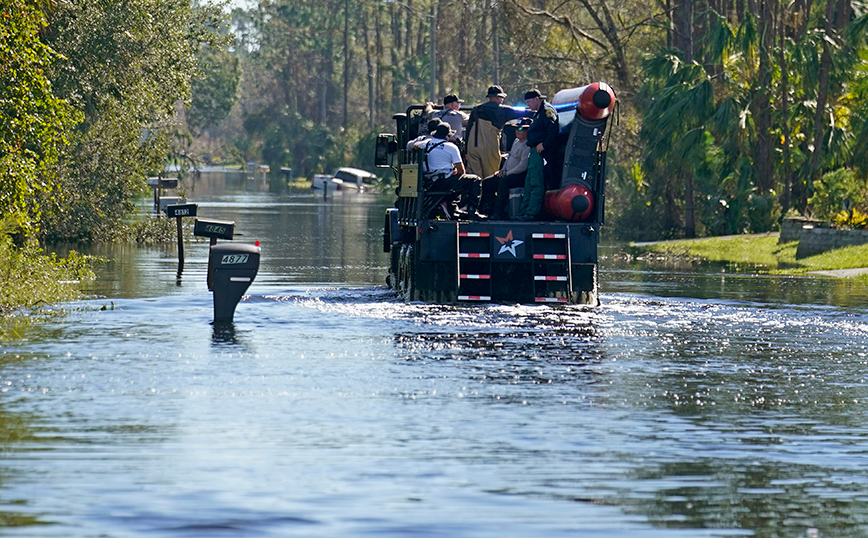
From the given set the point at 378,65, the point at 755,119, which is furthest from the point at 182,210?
the point at 378,65

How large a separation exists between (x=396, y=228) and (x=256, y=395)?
10.9 meters

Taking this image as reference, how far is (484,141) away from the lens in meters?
21.5

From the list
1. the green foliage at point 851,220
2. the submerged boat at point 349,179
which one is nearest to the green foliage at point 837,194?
the green foliage at point 851,220

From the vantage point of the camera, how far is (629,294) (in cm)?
2319

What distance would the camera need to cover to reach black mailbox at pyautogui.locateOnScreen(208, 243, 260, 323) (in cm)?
1756

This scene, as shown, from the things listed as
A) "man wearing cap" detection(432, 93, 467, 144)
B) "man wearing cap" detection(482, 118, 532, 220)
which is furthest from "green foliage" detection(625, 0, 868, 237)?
"man wearing cap" detection(482, 118, 532, 220)

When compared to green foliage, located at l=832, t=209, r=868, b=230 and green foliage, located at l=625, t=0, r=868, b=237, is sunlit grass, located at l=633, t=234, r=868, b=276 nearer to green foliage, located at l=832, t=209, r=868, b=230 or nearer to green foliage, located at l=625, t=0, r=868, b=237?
green foliage, located at l=832, t=209, r=868, b=230

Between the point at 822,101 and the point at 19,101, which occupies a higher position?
the point at 822,101

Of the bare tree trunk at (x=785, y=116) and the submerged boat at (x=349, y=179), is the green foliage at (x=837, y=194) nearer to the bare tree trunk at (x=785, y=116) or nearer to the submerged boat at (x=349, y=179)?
the bare tree trunk at (x=785, y=116)

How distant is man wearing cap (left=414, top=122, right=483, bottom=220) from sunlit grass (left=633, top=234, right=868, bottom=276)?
976 cm

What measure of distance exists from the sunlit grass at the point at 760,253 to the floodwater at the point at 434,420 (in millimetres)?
9524

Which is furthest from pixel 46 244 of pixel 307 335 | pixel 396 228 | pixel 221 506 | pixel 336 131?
pixel 336 131

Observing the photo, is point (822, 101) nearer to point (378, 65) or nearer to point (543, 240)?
point (543, 240)

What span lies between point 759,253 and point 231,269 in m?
20.5
